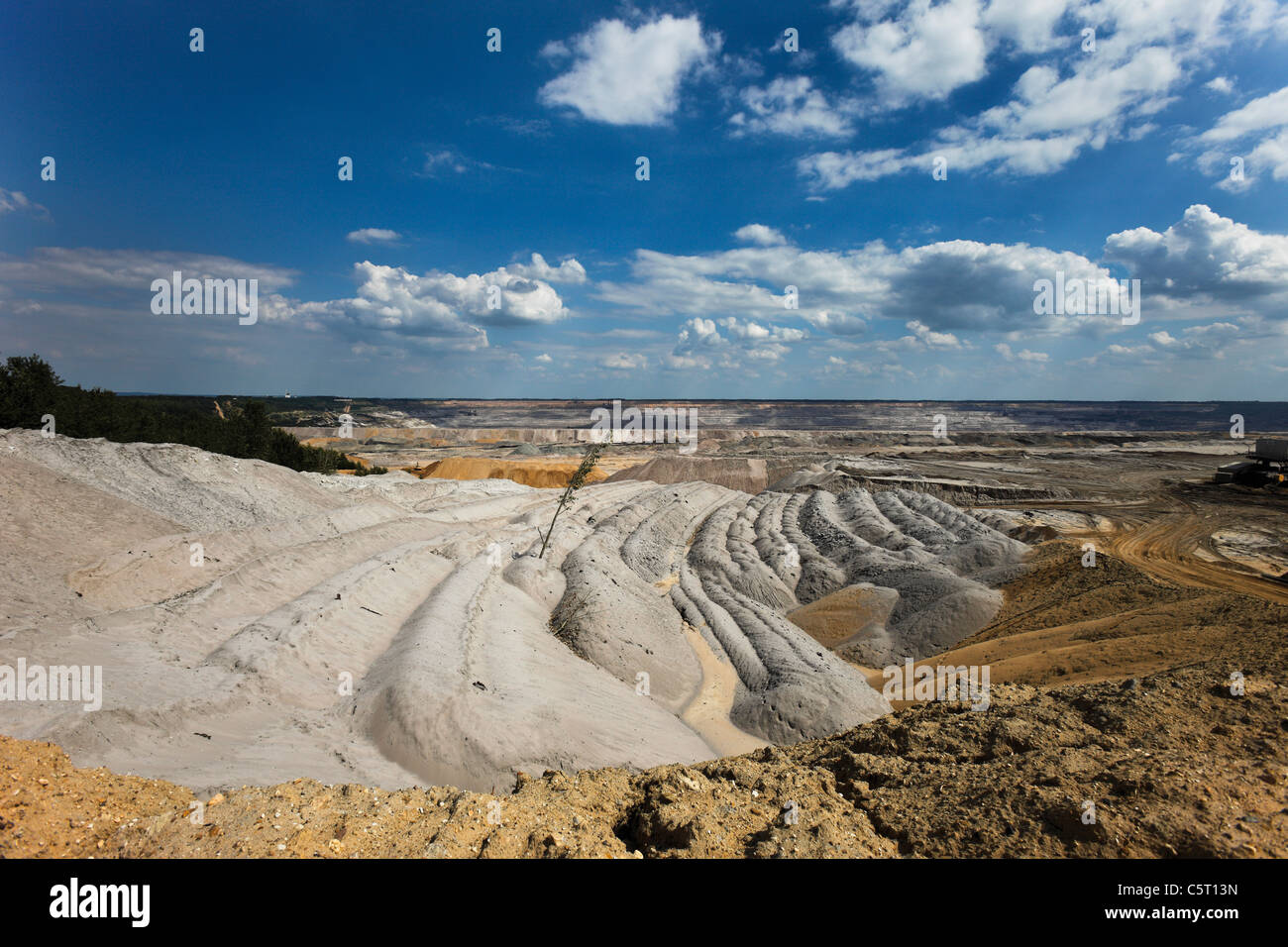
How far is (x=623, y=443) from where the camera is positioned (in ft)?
283

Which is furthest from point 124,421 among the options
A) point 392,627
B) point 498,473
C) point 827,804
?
point 827,804

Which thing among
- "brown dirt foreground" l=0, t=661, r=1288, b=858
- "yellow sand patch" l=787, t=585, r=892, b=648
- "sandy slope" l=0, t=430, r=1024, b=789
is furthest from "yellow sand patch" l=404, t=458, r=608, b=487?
"brown dirt foreground" l=0, t=661, r=1288, b=858

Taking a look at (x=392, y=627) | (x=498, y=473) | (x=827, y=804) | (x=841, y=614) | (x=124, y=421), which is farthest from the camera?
(x=498, y=473)

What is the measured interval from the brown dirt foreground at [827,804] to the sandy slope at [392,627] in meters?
1.89

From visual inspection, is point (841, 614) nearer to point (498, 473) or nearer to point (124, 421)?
point (124, 421)

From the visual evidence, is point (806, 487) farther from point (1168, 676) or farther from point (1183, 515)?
point (1168, 676)

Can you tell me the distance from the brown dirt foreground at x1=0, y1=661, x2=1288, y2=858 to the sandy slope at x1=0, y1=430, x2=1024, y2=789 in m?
1.89

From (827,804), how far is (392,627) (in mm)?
10422

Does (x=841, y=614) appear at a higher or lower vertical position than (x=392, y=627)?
lower

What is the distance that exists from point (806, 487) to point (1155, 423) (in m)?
143

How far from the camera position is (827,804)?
5777mm

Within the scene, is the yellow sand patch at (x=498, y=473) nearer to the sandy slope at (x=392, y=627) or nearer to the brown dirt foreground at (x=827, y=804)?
the sandy slope at (x=392, y=627)

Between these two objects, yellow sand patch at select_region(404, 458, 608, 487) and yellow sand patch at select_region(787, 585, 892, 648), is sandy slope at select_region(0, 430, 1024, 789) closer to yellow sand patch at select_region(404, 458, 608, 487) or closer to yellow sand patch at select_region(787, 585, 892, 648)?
yellow sand patch at select_region(787, 585, 892, 648)
